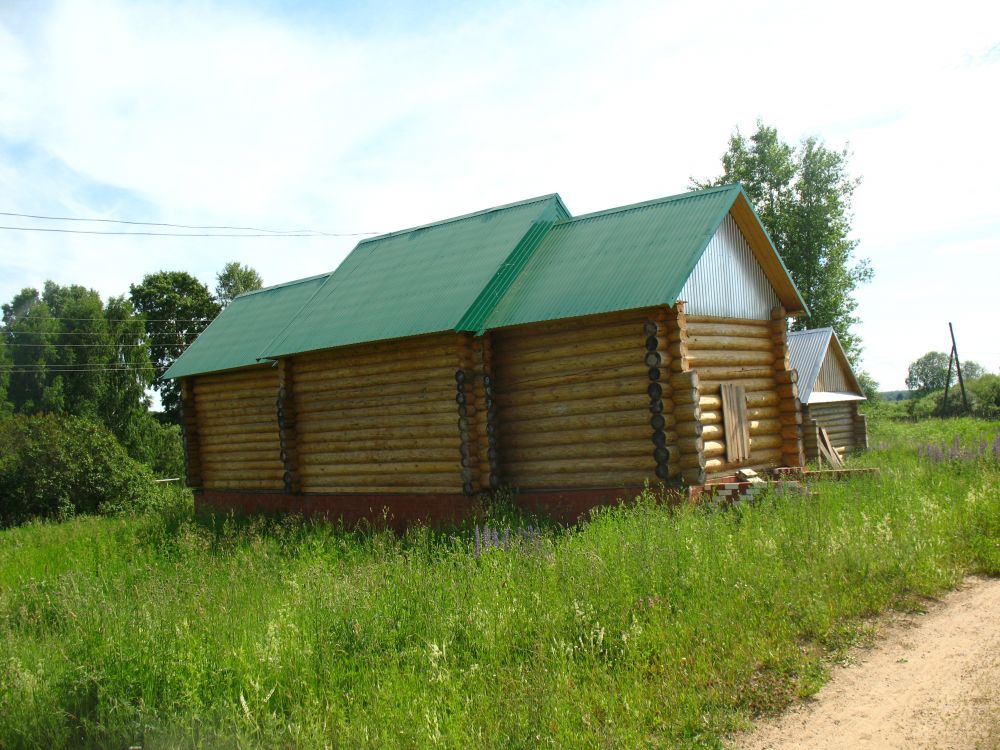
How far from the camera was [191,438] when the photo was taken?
71.3 feet

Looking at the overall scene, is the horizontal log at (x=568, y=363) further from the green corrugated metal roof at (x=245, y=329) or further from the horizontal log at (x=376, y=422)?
the green corrugated metal roof at (x=245, y=329)

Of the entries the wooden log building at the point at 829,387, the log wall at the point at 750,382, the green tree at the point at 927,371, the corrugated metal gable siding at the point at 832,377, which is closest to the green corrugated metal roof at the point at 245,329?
the log wall at the point at 750,382

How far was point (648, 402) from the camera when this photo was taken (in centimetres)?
1325

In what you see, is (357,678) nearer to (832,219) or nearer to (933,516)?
(933,516)

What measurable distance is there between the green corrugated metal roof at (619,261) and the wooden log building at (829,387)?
12.7 metres

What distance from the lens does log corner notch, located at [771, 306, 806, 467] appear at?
52.8ft

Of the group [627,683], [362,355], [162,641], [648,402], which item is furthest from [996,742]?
[362,355]

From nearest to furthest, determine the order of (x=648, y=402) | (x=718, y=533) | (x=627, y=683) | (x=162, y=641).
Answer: (x=627, y=683) → (x=162, y=641) → (x=718, y=533) → (x=648, y=402)

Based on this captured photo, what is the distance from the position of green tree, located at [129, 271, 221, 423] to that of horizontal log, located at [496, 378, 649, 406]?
3805 cm

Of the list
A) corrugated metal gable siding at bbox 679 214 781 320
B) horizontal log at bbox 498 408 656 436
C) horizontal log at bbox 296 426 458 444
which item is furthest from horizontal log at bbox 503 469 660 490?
corrugated metal gable siding at bbox 679 214 781 320

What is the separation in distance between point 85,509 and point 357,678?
73.3 ft

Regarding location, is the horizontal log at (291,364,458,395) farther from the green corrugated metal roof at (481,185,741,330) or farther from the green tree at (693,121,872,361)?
the green tree at (693,121,872,361)

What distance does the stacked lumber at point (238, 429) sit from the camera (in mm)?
19688

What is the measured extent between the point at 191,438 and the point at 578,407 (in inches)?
486
